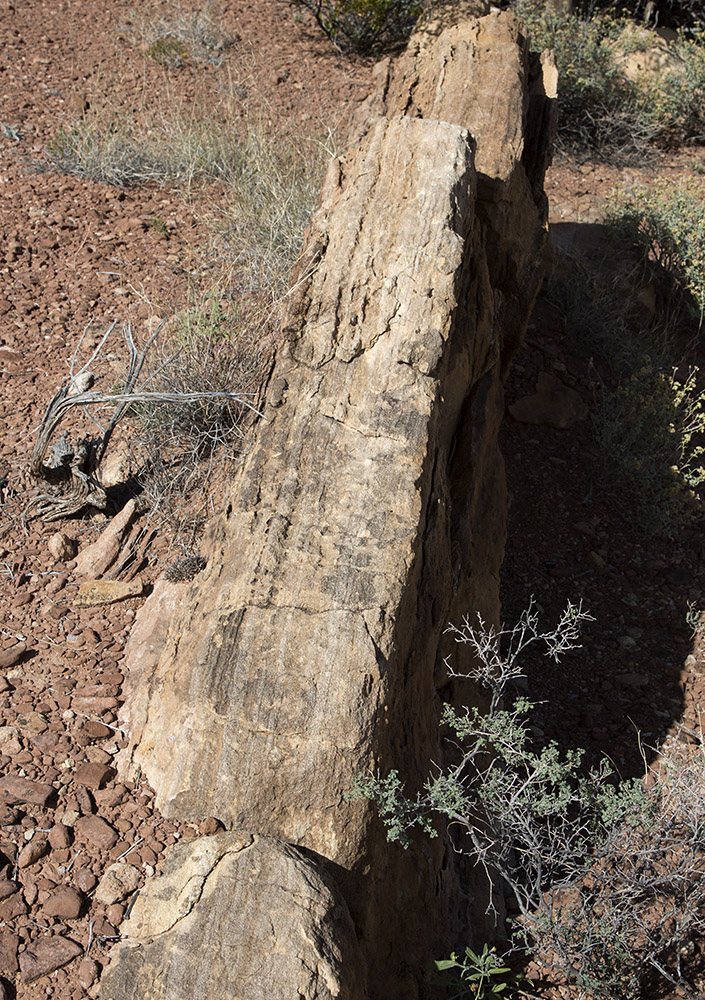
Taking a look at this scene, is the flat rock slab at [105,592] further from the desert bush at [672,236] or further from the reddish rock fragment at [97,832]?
the desert bush at [672,236]

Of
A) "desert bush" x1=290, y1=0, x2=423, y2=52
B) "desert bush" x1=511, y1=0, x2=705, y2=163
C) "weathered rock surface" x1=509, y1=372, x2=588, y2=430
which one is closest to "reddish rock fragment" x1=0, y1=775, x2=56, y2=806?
"weathered rock surface" x1=509, y1=372, x2=588, y2=430

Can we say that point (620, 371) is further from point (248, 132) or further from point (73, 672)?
point (73, 672)

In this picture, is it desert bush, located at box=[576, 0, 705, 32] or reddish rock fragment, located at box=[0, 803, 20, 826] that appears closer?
reddish rock fragment, located at box=[0, 803, 20, 826]

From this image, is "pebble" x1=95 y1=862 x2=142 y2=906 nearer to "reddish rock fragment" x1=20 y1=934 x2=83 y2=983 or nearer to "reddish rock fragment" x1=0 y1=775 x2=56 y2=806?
"reddish rock fragment" x1=20 y1=934 x2=83 y2=983

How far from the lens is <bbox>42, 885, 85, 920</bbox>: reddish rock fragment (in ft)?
6.88

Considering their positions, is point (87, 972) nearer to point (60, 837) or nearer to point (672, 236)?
point (60, 837)

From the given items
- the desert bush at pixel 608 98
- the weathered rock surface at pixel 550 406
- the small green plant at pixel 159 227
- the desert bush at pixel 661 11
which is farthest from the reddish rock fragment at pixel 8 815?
the desert bush at pixel 661 11

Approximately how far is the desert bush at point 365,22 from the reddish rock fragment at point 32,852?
24.3 feet

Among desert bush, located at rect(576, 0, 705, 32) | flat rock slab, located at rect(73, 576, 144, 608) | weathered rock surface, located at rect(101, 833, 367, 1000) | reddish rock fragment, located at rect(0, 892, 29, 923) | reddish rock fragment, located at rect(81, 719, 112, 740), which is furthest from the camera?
desert bush, located at rect(576, 0, 705, 32)

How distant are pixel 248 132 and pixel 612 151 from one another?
347cm

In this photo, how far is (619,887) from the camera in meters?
2.90

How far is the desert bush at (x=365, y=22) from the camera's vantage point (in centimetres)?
766

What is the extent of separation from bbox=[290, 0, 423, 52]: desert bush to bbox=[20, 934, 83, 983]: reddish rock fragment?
301 inches

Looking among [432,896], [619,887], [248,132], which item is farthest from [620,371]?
[432,896]
